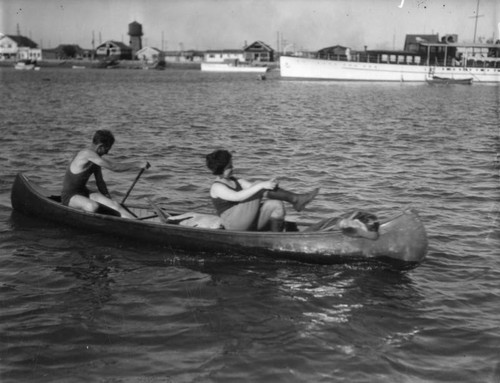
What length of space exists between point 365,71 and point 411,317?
73.9m

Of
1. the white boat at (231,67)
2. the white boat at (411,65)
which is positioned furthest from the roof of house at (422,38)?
the white boat at (231,67)

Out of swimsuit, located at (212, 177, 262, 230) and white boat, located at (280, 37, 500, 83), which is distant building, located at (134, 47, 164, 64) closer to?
white boat, located at (280, 37, 500, 83)

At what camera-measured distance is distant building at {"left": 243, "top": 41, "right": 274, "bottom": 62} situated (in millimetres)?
131875

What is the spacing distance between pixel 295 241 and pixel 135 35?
498ft

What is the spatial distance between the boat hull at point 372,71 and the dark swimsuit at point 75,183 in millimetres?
70682

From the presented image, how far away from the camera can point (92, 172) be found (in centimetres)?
982

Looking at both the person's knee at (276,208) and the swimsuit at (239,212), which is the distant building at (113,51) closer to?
the swimsuit at (239,212)

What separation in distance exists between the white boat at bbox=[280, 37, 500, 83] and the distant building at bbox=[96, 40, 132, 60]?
74.3 metres

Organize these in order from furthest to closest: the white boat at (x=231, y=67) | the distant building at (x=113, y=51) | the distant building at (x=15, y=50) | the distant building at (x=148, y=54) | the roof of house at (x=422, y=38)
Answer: the distant building at (x=148, y=54)
the distant building at (x=113, y=51)
the distant building at (x=15, y=50)
the white boat at (x=231, y=67)
the roof of house at (x=422, y=38)

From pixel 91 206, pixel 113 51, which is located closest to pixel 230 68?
pixel 113 51

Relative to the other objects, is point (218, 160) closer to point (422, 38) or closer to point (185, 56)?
point (422, 38)

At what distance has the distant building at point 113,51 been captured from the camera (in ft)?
473

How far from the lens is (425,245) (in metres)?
7.84

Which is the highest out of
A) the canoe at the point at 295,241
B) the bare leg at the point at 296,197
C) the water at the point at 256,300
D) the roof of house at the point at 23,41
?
the roof of house at the point at 23,41
